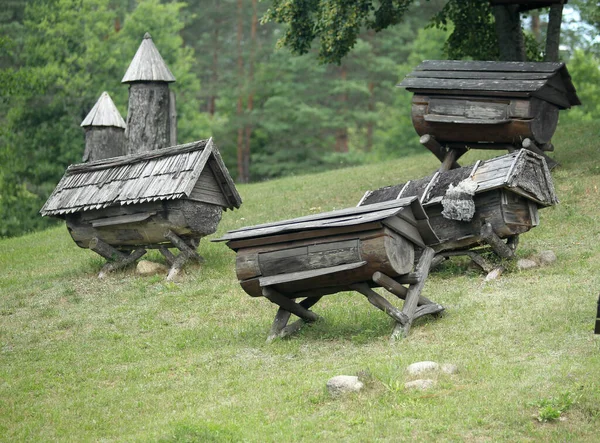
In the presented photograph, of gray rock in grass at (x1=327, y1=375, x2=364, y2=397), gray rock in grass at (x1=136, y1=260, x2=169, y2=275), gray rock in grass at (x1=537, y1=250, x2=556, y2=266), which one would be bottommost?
gray rock in grass at (x1=136, y1=260, x2=169, y2=275)

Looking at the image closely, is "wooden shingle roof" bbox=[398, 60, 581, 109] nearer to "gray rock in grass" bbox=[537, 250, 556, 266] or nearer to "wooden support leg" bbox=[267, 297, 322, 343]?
"gray rock in grass" bbox=[537, 250, 556, 266]

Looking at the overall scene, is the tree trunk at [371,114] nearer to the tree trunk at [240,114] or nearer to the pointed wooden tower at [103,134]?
the tree trunk at [240,114]

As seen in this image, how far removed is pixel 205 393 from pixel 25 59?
30.2m

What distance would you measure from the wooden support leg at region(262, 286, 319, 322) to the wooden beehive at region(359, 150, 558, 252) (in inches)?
115

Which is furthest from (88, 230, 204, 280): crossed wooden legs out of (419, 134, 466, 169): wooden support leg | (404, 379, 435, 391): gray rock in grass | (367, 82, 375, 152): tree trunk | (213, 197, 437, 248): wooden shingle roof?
(367, 82, 375, 152): tree trunk

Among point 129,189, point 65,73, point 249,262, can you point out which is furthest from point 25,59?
point 249,262

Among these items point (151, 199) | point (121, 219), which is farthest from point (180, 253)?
point (151, 199)

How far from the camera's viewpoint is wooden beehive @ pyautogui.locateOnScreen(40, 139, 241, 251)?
1733 cm

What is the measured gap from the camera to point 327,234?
1228cm

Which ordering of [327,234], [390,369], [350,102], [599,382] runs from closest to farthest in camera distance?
[599,382]
[390,369]
[327,234]
[350,102]

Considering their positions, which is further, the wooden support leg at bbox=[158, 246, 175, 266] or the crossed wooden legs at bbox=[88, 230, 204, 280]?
the wooden support leg at bbox=[158, 246, 175, 266]

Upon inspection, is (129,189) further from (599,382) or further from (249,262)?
(599,382)

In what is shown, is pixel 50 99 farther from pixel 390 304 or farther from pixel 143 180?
pixel 390 304

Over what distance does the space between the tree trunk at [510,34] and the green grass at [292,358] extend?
19.1 feet
